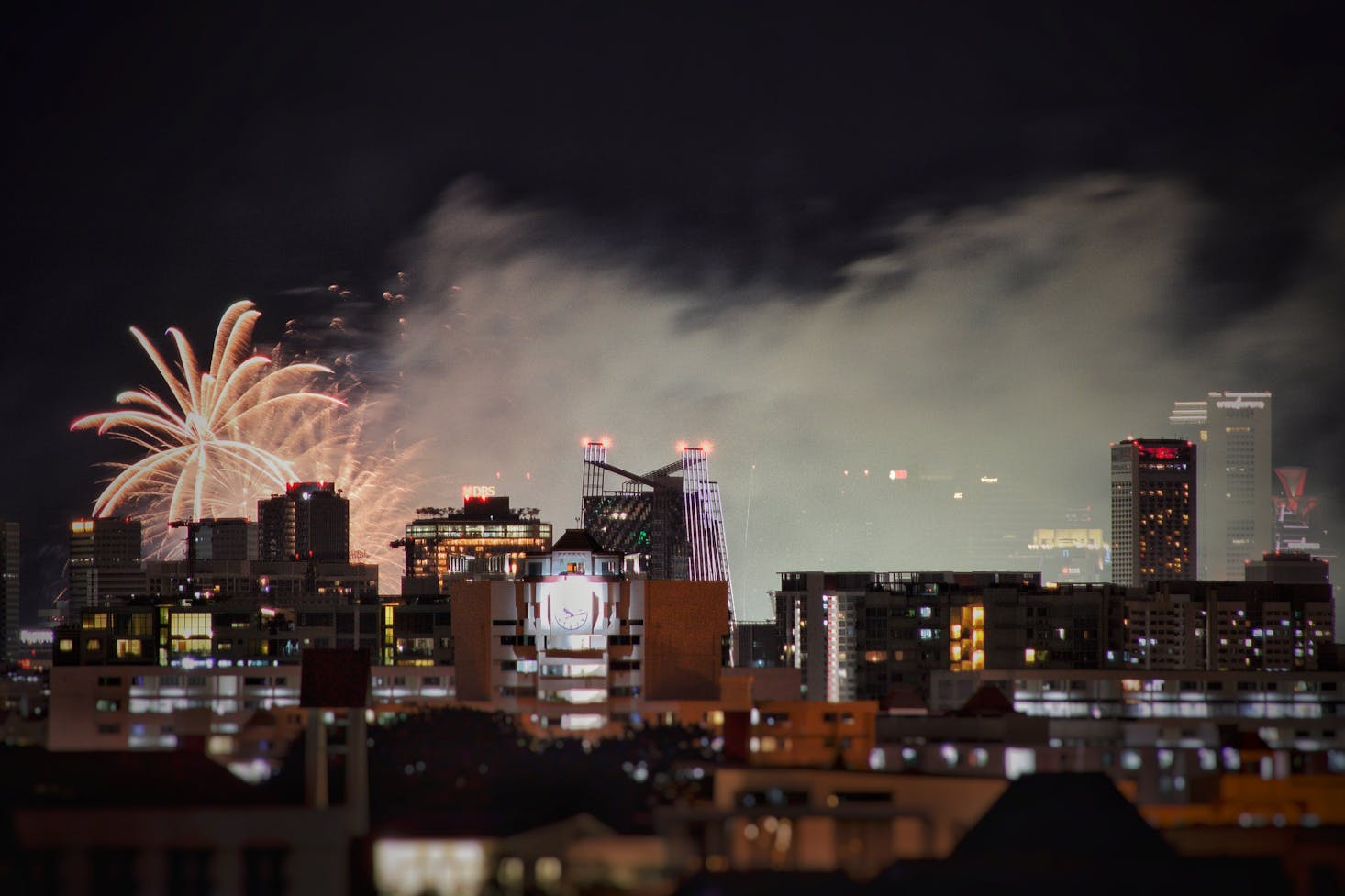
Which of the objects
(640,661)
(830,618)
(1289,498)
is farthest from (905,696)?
(1289,498)

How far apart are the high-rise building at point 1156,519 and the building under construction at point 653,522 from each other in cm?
2764

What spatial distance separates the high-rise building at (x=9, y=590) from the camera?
119875 millimetres

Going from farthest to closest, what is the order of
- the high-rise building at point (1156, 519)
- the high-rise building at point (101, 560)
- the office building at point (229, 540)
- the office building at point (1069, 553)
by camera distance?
the office building at point (229, 540)
the high-rise building at point (101, 560)
the high-rise building at point (1156, 519)
the office building at point (1069, 553)

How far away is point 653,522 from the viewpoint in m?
99.8

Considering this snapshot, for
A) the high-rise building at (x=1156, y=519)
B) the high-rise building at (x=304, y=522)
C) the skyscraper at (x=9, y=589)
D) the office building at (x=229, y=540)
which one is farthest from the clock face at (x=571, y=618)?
the skyscraper at (x=9, y=589)

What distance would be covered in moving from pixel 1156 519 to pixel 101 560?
6953cm

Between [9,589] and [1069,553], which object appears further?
[9,589]

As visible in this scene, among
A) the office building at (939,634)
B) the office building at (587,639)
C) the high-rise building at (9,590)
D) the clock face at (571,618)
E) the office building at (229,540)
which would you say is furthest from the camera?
the office building at (229,540)

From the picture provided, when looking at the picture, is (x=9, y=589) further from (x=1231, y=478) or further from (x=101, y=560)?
(x=1231, y=478)

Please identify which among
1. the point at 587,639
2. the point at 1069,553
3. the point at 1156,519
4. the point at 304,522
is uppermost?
the point at 304,522

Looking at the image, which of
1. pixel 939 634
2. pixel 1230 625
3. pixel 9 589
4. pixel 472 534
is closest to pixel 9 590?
pixel 9 589

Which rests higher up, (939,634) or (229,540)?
(229,540)

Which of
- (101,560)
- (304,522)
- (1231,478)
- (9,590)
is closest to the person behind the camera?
(1231,478)

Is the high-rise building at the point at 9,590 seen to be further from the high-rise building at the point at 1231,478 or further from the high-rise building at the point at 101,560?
the high-rise building at the point at 1231,478
